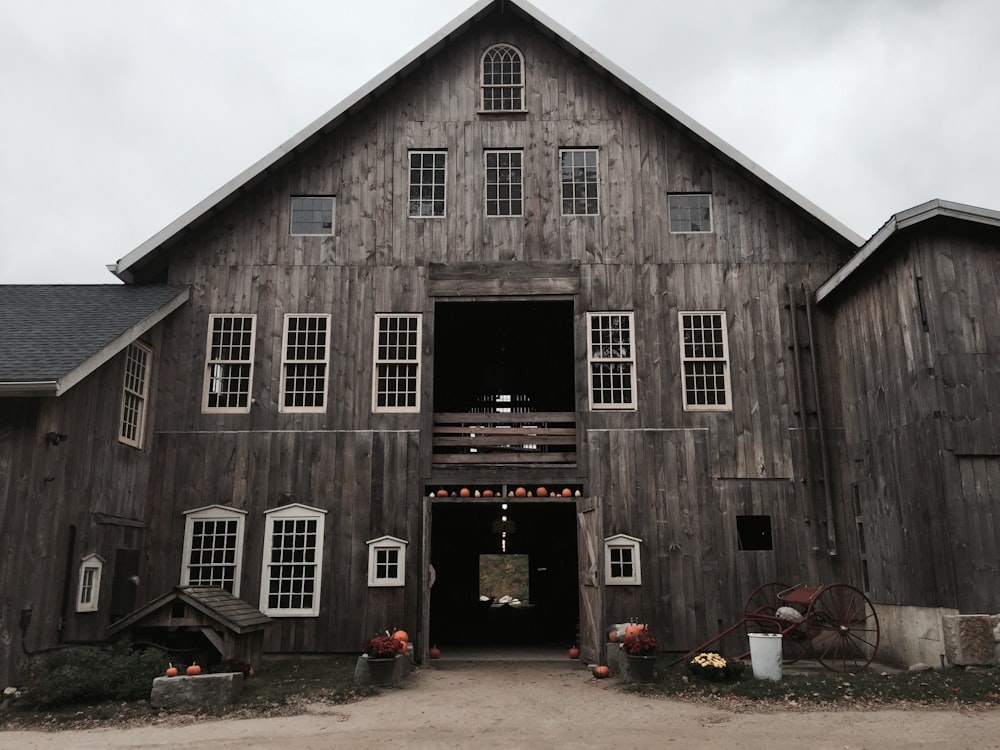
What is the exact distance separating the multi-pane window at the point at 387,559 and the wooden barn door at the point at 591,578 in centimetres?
352

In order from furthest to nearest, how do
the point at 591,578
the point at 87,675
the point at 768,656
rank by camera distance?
the point at 591,578 < the point at 768,656 < the point at 87,675

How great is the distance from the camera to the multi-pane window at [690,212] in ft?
59.0

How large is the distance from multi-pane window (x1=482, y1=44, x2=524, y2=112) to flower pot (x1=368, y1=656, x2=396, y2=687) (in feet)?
38.4

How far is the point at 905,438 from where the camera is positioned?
14.2 meters

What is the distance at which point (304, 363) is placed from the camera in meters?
17.3

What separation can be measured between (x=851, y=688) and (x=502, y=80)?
13842mm

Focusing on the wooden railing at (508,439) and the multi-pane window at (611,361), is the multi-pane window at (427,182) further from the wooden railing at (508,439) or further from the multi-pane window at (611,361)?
the wooden railing at (508,439)

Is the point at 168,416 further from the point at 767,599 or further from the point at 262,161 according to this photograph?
the point at 767,599

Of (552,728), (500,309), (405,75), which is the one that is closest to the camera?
(552,728)

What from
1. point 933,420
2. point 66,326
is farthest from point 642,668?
point 66,326

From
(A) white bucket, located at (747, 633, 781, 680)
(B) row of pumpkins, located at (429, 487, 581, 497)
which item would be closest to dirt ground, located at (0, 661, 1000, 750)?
(A) white bucket, located at (747, 633, 781, 680)

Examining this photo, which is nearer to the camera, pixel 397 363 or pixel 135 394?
pixel 135 394

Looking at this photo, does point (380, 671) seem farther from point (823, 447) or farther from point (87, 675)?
point (823, 447)

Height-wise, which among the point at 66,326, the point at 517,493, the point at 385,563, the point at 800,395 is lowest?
the point at 385,563
